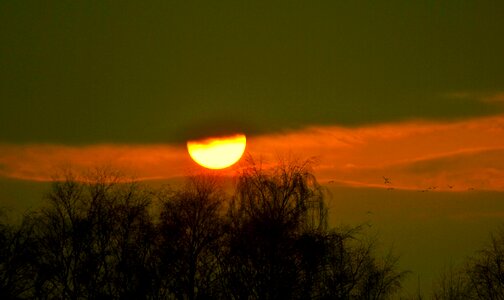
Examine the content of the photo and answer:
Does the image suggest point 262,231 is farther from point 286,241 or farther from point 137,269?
point 137,269

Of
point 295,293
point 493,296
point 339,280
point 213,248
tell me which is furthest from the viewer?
point 493,296

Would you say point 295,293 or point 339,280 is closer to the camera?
point 295,293

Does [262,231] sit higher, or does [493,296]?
[262,231]

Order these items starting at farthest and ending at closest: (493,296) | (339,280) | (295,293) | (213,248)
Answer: (493,296) < (213,248) < (339,280) < (295,293)

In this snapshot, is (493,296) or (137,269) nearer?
(137,269)

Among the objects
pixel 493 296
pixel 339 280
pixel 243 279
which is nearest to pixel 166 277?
pixel 243 279

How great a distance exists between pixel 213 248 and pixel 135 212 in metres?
5.46

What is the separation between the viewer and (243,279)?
189ft

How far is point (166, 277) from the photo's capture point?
6228 centimetres

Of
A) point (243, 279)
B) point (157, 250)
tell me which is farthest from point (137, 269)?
point (243, 279)

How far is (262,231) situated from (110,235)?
11.9 meters

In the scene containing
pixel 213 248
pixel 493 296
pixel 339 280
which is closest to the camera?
pixel 339 280

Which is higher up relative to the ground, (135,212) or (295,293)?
(135,212)

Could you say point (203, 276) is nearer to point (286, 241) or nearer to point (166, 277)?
point (166, 277)
